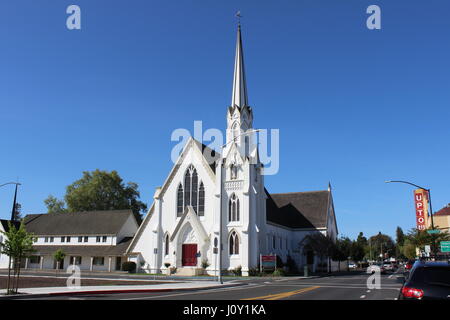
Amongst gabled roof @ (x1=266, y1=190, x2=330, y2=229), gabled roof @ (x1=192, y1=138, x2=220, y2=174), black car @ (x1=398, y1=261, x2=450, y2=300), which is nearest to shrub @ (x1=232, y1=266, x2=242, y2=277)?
gabled roof @ (x1=192, y1=138, x2=220, y2=174)

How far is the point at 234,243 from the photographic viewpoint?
43.6 metres

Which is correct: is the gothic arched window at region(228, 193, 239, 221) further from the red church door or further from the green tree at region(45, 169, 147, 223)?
the green tree at region(45, 169, 147, 223)

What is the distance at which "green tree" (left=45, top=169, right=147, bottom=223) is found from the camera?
75812mm

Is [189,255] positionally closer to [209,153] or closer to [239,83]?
[209,153]

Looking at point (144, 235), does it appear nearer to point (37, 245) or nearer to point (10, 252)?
point (37, 245)

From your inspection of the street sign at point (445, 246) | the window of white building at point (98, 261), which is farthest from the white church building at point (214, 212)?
the street sign at point (445, 246)

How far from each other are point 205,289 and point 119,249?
30.5 meters

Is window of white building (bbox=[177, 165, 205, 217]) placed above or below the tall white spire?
below

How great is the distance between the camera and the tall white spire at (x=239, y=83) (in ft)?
161

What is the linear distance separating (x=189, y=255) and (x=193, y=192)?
277 inches

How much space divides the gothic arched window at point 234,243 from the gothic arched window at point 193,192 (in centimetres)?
442

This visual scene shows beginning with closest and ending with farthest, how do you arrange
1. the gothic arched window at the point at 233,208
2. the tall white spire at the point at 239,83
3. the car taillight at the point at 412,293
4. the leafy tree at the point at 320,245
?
the car taillight at the point at 412,293, the gothic arched window at the point at 233,208, the tall white spire at the point at 239,83, the leafy tree at the point at 320,245

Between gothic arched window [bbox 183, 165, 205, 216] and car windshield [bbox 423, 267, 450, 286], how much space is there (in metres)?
37.6

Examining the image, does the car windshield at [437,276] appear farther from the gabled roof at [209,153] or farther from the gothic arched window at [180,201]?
the gothic arched window at [180,201]
